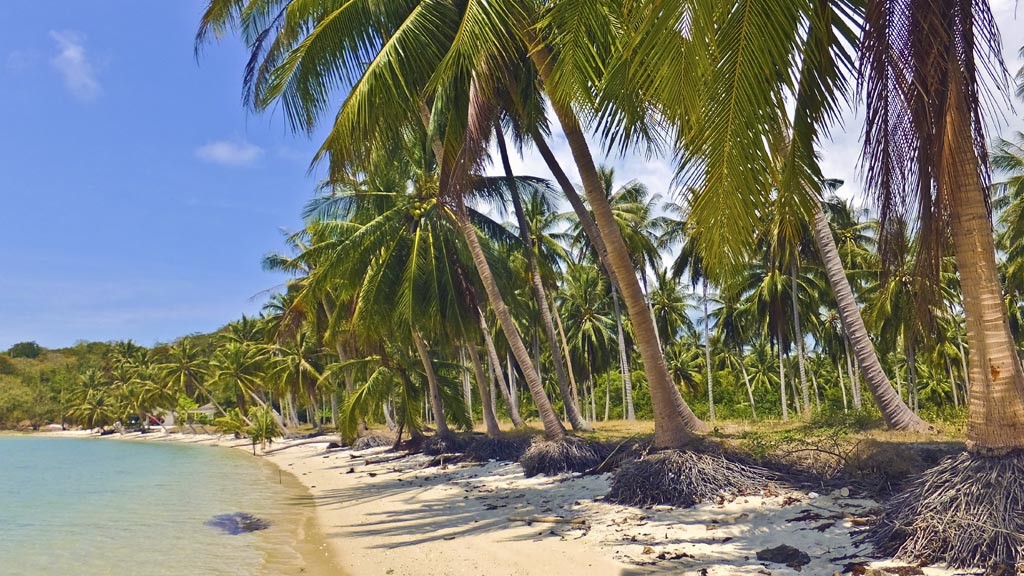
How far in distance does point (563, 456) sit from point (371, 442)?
1446cm

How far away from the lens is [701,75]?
13.2 ft

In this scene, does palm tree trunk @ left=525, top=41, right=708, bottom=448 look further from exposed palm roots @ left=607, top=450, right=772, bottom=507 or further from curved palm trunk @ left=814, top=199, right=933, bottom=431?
curved palm trunk @ left=814, top=199, right=933, bottom=431

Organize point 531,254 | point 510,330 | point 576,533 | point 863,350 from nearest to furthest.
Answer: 1. point 576,533
2. point 863,350
3. point 510,330
4. point 531,254

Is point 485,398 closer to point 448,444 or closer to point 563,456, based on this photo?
point 448,444

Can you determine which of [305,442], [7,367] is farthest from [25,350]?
[305,442]

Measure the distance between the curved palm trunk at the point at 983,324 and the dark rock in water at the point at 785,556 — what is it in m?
1.67

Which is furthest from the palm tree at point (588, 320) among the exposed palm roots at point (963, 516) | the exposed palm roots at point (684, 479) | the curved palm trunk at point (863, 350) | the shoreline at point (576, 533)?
the exposed palm roots at point (963, 516)

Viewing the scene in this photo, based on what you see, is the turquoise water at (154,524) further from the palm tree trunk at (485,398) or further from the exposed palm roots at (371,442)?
the palm tree trunk at (485,398)

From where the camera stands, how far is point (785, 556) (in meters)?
5.54

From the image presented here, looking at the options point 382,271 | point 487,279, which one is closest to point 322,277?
point 382,271

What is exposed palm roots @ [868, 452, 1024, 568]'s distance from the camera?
442cm

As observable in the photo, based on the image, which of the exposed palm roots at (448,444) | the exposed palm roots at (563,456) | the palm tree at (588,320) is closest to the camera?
the exposed palm roots at (563,456)

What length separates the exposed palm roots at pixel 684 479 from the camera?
8031 mm

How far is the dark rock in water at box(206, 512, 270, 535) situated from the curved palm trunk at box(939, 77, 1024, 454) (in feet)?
34.1
